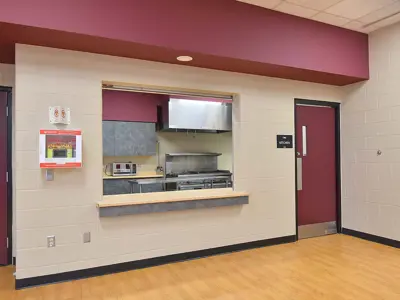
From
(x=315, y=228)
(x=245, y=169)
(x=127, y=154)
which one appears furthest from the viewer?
(x=127, y=154)

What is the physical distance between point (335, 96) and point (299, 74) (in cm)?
111

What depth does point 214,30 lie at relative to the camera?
3471mm

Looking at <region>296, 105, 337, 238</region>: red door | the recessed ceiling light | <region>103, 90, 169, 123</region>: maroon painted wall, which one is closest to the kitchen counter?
<region>296, 105, 337, 238</region>: red door

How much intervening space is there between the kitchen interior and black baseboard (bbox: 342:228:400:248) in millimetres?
2137

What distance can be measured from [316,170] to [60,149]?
147 inches

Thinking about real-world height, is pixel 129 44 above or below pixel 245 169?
above

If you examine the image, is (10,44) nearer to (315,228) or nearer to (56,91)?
(56,91)

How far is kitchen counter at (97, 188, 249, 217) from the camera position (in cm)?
342

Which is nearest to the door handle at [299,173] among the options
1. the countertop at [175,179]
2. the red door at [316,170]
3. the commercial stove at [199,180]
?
the red door at [316,170]

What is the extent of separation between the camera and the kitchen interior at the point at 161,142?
5.63 meters

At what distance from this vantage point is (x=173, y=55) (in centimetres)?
348

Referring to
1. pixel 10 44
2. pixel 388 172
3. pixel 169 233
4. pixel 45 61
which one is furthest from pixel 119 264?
pixel 388 172

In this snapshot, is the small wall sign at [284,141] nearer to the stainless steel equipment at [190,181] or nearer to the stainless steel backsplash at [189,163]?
the stainless steel equipment at [190,181]

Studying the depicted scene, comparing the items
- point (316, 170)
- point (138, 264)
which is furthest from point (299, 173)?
point (138, 264)
